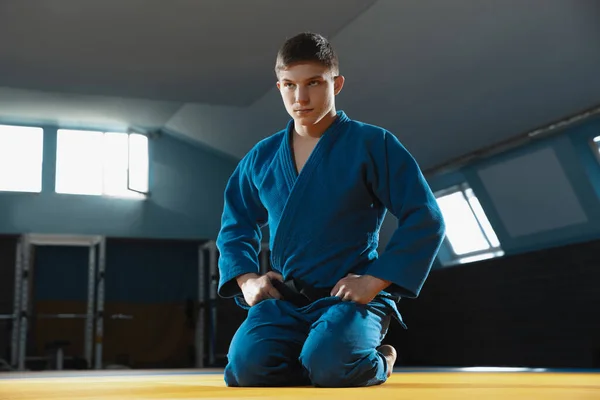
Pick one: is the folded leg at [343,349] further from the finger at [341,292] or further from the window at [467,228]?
the window at [467,228]

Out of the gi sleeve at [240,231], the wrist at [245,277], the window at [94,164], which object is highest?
the window at [94,164]

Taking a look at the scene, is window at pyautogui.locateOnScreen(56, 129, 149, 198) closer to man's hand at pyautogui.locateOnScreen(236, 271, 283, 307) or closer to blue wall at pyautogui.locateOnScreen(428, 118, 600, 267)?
blue wall at pyautogui.locateOnScreen(428, 118, 600, 267)

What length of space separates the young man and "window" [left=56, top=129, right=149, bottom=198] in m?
6.87

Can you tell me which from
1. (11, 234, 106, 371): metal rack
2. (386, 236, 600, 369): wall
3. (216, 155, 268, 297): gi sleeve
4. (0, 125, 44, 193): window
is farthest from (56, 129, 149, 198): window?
(216, 155, 268, 297): gi sleeve

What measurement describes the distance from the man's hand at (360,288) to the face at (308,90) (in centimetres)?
34

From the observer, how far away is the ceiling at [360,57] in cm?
433

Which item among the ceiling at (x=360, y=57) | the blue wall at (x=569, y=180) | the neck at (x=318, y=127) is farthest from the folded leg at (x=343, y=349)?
the blue wall at (x=569, y=180)

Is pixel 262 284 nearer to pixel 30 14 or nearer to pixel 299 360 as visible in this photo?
pixel 299 360

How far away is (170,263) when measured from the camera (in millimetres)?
8648

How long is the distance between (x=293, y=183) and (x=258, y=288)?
0.72 ft

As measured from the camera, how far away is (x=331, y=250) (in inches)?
57.9

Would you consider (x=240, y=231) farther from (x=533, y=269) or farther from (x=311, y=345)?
(x=533, y=269)

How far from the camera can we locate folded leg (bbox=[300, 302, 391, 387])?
4.28 feet

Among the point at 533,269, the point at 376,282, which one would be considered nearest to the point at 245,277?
the point at 376,282
